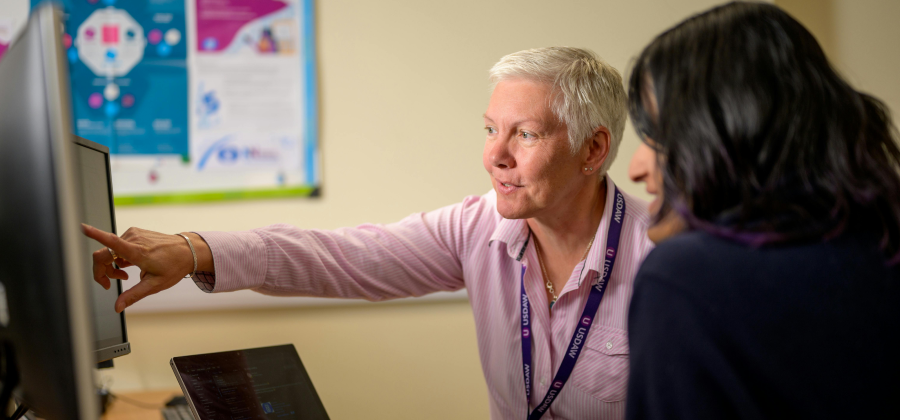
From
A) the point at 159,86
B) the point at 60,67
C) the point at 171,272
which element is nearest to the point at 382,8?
the point at 159,86

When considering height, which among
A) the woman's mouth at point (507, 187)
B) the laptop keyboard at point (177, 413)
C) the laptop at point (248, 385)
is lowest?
the laptop keyboard at point (177, 413)

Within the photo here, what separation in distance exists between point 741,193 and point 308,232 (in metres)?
0.91

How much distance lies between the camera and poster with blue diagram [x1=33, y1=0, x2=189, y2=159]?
5.93ft

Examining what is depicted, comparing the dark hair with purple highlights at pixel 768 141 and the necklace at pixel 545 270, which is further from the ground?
the dark hair with purple highlights at pixel 768 141

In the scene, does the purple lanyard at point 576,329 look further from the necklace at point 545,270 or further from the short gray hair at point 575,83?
the short gray hair at point 575,83

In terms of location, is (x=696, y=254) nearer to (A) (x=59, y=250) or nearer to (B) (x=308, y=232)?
(A) (x=59, y=250)

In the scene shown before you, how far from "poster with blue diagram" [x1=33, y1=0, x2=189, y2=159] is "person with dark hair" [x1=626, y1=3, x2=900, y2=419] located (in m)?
1.61

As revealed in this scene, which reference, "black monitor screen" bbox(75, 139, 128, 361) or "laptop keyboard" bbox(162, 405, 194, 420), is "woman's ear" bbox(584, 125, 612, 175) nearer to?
"black monitor screen" bbox(75, 139, 128, 361)

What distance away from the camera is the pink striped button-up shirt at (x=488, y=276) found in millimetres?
1178

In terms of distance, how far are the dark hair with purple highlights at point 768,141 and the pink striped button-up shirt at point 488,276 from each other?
1.94 ft

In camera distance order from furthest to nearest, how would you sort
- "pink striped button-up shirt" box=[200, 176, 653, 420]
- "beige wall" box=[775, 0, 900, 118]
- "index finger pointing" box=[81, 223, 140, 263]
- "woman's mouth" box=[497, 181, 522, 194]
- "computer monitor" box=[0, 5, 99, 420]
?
"beige wall" box=[775, 0, 900, 118] < "woman's mouth" box=[497, 181, 522, 194] < "pink striped button-up shirt" box=[200, 176, 653, 420] < "index finger pointing" box=[81, 223, 140, 263] < "computer monitor" box=[0, 5, 99, 420]

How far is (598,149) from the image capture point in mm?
1326

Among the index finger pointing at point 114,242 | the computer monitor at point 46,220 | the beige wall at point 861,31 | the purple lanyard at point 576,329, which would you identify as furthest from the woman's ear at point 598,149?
the beige wall at point 861,31

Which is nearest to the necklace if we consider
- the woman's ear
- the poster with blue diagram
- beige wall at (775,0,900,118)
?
the woman's ear
